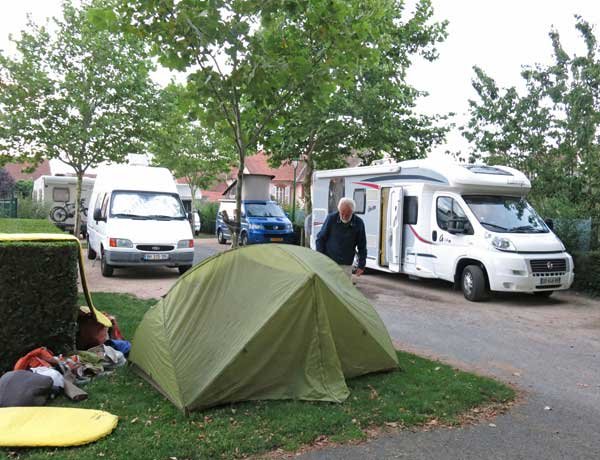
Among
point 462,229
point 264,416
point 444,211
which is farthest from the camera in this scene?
point 444,211

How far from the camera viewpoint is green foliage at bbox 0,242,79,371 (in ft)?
17.2

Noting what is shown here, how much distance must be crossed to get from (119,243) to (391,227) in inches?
243

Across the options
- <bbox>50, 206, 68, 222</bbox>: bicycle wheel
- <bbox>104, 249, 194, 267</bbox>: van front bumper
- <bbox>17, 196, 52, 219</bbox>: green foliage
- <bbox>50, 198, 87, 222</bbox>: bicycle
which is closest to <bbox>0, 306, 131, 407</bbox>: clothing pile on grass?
<bbox>104, 249, 194, 267</bbox>: van front bumper

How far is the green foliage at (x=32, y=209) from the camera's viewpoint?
22.2 metres

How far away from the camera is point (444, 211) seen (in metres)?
11.7

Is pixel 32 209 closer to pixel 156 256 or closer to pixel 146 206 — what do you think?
pixel 146 206

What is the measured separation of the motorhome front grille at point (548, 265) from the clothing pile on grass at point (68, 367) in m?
7.46

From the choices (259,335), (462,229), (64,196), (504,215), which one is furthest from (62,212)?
(259,335)

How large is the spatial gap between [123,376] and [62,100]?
1486 cm

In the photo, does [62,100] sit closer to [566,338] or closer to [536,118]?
[536,118]

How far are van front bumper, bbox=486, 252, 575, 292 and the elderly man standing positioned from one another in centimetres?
369

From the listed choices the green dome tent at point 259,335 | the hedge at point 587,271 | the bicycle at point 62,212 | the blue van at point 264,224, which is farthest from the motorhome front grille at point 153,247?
the bicycle at point 62,212

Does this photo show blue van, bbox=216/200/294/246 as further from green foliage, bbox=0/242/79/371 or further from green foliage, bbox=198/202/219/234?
green foliage, bbox=0/242/79/371

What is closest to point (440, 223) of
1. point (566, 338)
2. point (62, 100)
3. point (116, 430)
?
point (566, 338)
